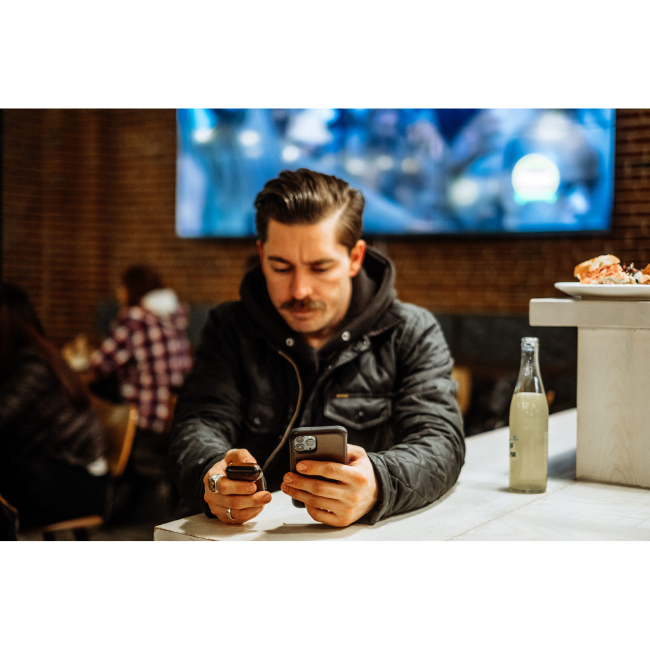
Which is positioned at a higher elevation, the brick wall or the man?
the brick wall

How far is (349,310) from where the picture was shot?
66.9 inches

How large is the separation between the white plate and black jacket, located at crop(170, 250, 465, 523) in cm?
33

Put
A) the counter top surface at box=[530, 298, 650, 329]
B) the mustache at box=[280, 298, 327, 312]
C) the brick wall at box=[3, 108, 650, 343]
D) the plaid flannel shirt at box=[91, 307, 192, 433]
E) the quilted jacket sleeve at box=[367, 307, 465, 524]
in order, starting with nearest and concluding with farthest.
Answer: the quilted jacket sleeve at box=[367, 307, 465, 524] → the counter top surface at box=[530, 298, 650, 329] → the mustache at box=[280, 298, 327, 312] → the plaid flannel shirt at box=[91, 307, 192, 433] → the brick wall at box=[3, 108, 650, 343]

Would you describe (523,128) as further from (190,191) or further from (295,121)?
(190,191)

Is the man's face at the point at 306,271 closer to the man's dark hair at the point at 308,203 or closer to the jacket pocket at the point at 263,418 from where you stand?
the man's dark hair at the point at 308,203

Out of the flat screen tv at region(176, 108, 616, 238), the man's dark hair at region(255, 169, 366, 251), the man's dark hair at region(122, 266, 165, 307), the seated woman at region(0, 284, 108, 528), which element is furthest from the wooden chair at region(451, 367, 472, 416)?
the man's dark hair at region(255, 169, 366, 251)

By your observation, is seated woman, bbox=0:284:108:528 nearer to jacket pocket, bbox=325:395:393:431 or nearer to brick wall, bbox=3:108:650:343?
jacket pocket, bbox=325:395:393:431

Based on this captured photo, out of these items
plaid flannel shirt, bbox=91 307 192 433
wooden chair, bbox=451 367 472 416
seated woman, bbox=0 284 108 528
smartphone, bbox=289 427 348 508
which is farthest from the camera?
plaid flannel shirt, bbox=91 307 192 433

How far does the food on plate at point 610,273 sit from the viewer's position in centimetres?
153

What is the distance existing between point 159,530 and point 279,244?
668 millimetres

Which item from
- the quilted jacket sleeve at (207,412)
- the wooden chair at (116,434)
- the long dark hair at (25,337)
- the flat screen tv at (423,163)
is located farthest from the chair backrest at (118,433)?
the flat screen tv at (423,163)

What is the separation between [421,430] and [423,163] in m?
3.56

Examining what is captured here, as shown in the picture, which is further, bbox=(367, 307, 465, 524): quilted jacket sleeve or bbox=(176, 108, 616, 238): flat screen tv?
bbox=(176, 108, 616, 238): flat screen tv

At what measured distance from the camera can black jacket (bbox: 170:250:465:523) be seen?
1609 millimetres
